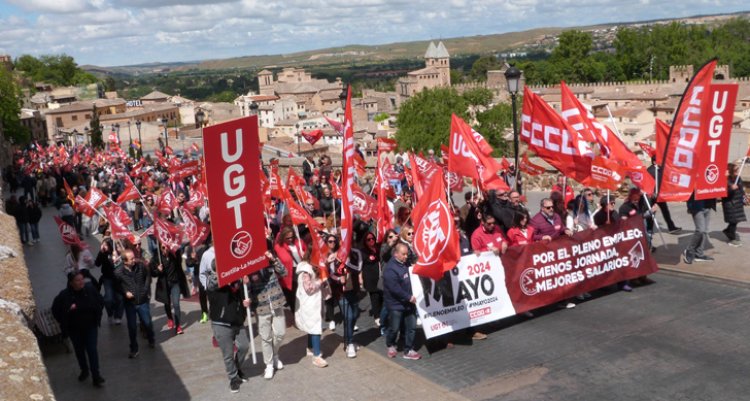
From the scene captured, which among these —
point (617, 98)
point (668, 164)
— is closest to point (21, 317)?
point (668, 164)

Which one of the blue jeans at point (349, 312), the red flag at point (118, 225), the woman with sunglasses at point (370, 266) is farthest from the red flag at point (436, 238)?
the red flag at point (118, 225)

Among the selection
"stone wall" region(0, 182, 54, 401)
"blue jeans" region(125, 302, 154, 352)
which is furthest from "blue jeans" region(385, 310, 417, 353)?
"stone wall" region(0, 182, 54, 401)

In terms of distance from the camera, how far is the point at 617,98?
12888 cm

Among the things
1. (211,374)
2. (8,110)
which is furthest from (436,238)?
(8,110)

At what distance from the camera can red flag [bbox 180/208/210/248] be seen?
42.5ft

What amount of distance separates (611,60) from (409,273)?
163 m

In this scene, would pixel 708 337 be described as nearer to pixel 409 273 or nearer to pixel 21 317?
pixel 409 273

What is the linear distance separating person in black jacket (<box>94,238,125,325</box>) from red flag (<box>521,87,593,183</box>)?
22.6 feet

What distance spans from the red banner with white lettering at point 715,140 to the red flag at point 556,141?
1.76m

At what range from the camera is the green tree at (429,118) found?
75625 millimetres

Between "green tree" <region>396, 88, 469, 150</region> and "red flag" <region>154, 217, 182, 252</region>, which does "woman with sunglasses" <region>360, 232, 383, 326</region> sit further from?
"green tree" <region>396, 88, 469, 150</region>

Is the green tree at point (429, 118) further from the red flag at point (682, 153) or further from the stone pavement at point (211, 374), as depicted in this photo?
the stone pavement at point (211, 374)

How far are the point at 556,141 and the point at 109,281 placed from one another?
23.8 feet

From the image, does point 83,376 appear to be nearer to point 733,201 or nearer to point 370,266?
point 370,266
